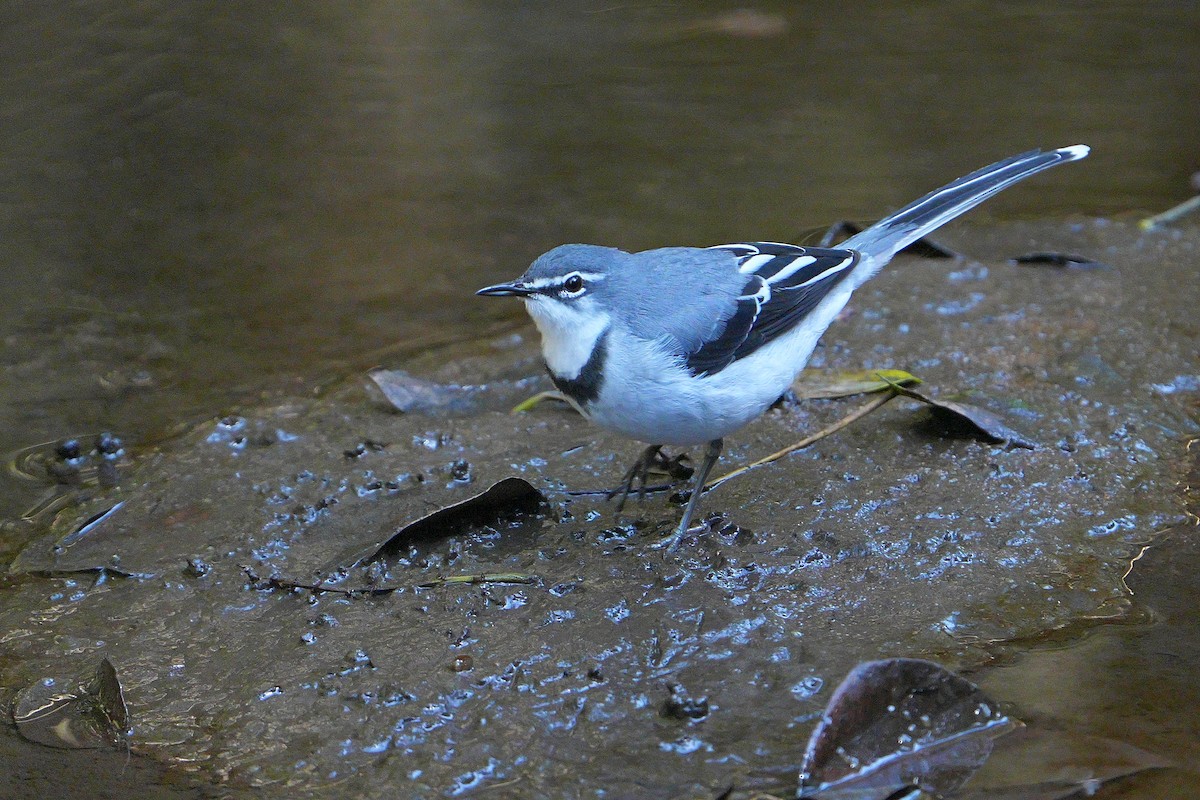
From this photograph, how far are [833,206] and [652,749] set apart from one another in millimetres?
5125

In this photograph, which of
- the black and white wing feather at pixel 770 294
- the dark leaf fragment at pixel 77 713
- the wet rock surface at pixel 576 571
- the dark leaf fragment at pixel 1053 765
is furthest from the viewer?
the black and white wing feather at pixel 770 294

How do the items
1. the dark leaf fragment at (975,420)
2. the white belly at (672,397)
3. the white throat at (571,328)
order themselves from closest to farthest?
the white belly at (672,397)
the white throat at (571,328)
the dark leaf fragment at (975,420)

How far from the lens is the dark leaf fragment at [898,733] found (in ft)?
10.2

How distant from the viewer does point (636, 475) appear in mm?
4762

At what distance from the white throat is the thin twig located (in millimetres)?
955

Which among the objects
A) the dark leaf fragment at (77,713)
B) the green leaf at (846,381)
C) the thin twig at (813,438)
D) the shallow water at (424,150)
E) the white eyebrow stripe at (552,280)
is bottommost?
the dark leaf fragment at (77,713)

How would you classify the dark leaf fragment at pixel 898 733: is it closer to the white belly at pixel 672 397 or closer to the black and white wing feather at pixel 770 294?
the white belly at pixel 672 397

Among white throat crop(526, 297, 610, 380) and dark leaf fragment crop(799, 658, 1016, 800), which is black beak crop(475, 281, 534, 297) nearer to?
white throat crop(526, 297, 610, 380)

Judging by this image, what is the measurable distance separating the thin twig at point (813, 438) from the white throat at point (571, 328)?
3.13 feet

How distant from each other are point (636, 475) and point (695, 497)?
0.45m

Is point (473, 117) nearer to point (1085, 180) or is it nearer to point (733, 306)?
point (1085, 180)

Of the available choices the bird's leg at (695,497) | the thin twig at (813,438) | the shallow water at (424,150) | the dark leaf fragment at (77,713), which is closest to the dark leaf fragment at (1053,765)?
the bird's leg at (695,497)

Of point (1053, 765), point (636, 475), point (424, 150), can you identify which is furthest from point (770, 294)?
point (424, 150)

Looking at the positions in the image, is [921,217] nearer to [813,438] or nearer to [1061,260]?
[813,438]
